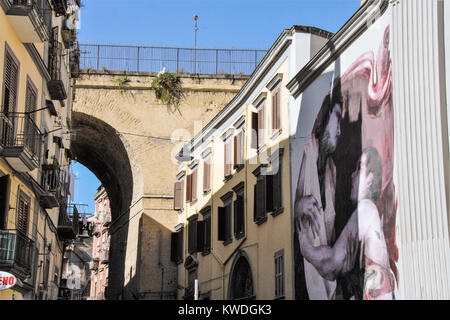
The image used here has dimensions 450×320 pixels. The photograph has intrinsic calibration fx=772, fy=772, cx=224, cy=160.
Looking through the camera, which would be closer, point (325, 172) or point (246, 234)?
point (325, 172)

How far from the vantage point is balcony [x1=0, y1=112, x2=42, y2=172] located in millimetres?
15133

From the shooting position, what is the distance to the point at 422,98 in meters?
12.7

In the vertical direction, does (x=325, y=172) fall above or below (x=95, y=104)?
below

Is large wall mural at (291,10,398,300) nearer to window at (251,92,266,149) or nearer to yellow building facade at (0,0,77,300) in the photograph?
window at (251,92,266,149)

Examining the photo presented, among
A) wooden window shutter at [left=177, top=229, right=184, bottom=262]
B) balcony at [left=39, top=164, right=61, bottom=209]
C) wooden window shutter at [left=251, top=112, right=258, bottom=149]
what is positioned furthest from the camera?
wooden window shutter at [left=177, top=229, right=184, bottom=262]

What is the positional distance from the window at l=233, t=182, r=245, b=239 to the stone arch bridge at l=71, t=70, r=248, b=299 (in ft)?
26.0

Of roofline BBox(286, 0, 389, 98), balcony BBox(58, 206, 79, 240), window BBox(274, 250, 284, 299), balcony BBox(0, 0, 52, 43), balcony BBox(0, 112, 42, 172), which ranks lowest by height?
window BBox(274, 250, 284, 299)

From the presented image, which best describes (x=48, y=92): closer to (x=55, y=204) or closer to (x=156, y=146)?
(x=55, y=204)

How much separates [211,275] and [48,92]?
985cm

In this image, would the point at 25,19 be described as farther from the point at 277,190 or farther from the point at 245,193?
the point at 245,193

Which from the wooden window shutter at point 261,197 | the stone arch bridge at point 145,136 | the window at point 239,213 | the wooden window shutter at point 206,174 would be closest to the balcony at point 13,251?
the wooden window shutter at point 261,197

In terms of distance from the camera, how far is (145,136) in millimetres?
33531

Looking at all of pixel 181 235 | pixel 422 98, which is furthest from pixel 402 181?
pixel 181 235

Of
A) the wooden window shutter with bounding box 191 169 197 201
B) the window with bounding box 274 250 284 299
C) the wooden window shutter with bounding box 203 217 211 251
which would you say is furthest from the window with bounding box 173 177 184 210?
the window with bounding box 274 250 284 299
